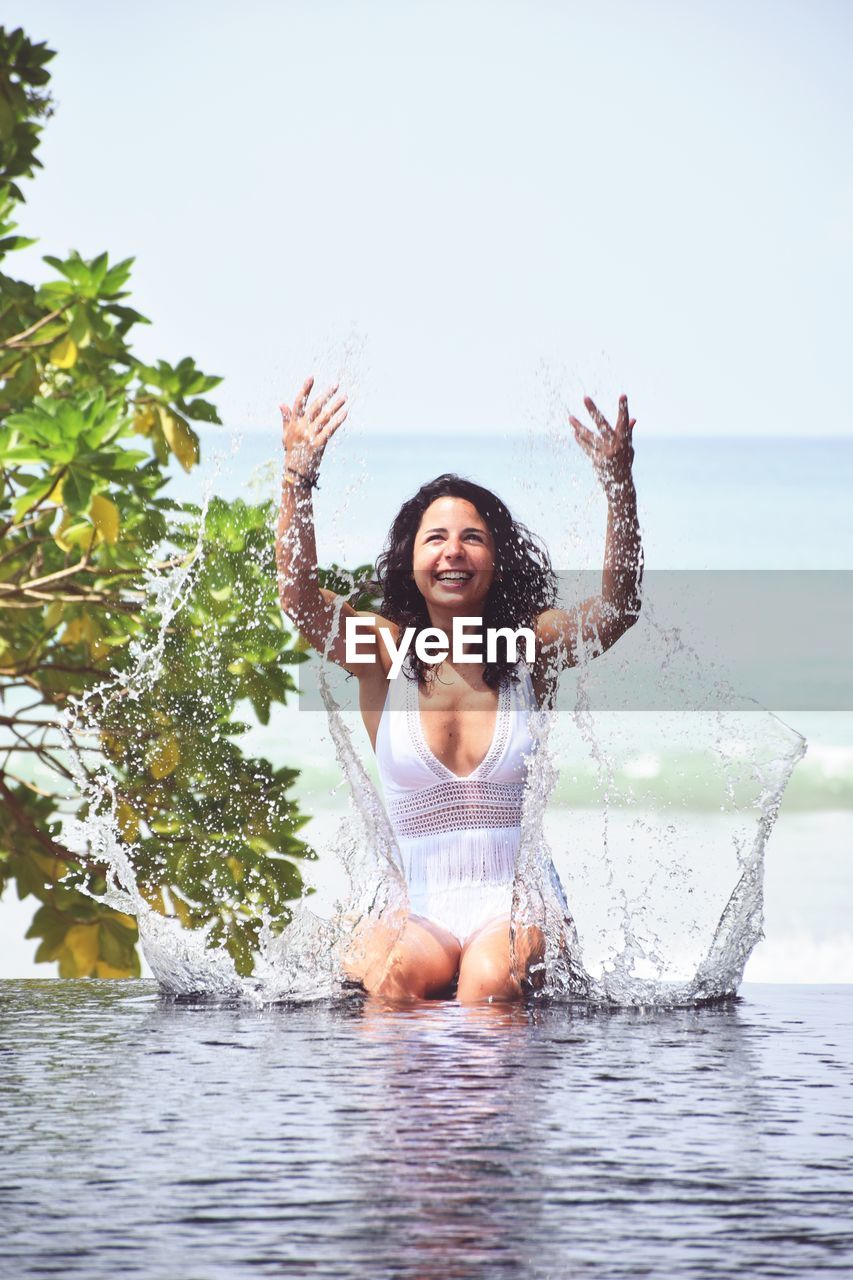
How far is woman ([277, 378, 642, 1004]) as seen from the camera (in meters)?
4.27

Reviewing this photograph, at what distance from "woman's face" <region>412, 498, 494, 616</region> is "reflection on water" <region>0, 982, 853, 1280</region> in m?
1.47

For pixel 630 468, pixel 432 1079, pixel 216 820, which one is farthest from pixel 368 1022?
pixel 216 820

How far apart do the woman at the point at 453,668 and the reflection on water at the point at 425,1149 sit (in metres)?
0.70

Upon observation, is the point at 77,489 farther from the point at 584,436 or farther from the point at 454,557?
the point at 584,436

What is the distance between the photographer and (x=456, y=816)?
175 inches

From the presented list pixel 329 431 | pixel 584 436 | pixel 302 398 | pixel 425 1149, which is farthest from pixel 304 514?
pixel 425 1149

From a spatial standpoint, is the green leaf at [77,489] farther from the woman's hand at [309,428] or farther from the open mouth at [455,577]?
the open mouth at [455,577]

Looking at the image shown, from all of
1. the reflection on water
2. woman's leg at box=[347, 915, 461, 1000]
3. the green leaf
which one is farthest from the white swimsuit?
the green leaf

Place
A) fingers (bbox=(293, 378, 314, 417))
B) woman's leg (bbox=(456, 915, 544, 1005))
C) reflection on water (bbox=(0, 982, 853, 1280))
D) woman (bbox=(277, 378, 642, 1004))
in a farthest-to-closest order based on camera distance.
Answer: fingers (bbox=(293, 378, 314, 417)) → woman (bbox=(277, 378, 642, 1004)) → woman's leg (bbox=(456, 915, 544, 1005)) → reflection on water (bbox=(0, 982, 853, 1280))

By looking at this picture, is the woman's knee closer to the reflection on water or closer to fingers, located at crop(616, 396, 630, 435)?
the reflection on water

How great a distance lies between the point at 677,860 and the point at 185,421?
223 cm

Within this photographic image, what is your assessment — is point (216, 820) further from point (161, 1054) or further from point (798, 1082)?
point (798, 1082)

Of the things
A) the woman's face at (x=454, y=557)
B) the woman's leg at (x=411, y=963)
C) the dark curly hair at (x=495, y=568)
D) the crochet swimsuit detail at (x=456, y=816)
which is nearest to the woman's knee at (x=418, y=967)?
the woman's leg at (x=411, y=963)

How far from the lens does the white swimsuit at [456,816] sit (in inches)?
172
